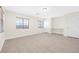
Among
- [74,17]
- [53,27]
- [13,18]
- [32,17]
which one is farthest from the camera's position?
[53,27]

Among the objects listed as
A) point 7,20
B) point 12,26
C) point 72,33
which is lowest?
point 72,33

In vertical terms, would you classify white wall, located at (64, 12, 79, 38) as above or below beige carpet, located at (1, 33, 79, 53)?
above

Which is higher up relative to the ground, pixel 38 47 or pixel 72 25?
pixel 72 25

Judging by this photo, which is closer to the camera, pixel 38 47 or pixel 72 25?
pixel 38 47

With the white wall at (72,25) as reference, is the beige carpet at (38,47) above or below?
below

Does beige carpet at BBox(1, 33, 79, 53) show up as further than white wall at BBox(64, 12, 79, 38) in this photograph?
No

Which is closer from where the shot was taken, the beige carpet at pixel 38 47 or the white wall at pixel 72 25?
the beige carpet at pixel 38 47

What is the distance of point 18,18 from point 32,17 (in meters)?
1.94

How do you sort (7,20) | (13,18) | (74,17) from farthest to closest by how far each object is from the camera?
(74,17) → (13,18) → (7,20)

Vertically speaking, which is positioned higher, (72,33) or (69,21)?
(69,21)

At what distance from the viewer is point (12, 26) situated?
14.6 ft
